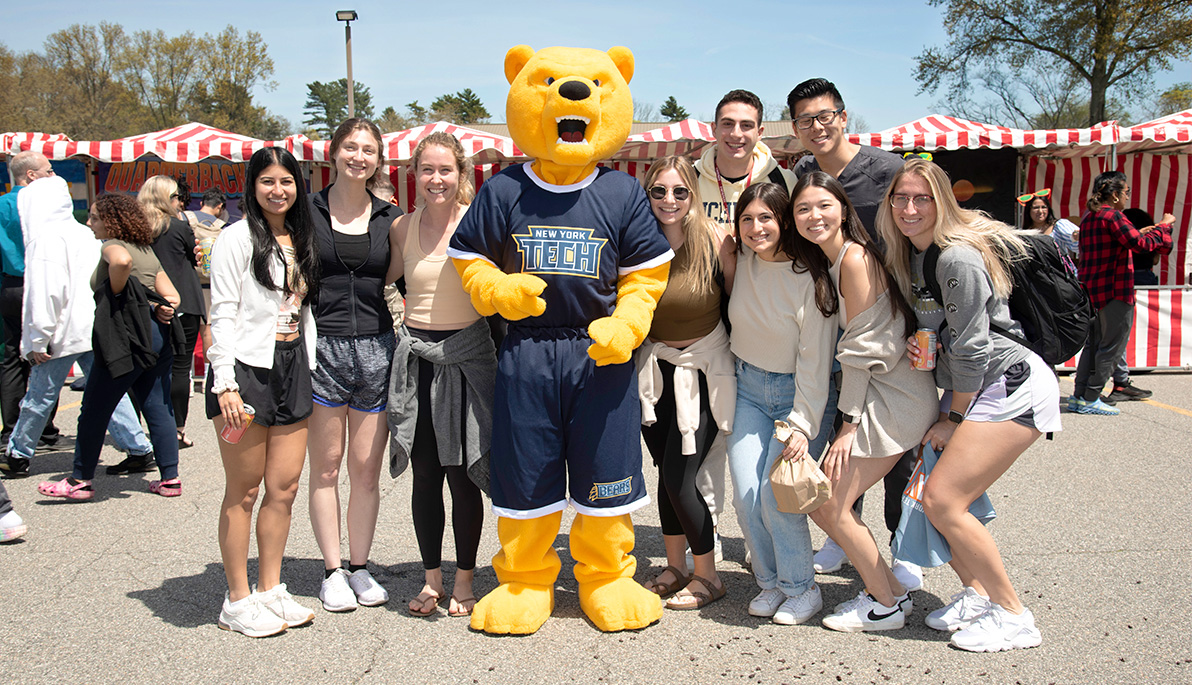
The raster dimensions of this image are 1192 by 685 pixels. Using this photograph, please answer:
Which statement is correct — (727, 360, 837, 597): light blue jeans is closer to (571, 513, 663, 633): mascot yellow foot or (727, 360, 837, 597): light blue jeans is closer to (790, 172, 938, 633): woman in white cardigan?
(790, 172, 938, 633): woman in white cardigan

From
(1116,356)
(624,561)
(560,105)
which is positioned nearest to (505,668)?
(624,561)

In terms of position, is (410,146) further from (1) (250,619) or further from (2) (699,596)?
(2) (699,596)

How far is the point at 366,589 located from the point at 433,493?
0.53 m

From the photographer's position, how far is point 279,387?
9.99 feet

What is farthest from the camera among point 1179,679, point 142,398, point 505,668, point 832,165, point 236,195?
point 236,195

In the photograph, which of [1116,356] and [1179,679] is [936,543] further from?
[1116,356]

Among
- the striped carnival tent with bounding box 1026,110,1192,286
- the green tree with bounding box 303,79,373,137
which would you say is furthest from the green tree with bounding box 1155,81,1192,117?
the green tree with bounding box 303,79,373,137

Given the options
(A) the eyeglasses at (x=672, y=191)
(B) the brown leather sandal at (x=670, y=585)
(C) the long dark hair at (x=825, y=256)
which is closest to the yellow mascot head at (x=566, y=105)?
(A) the eyeglasses at (x=672, y=191)

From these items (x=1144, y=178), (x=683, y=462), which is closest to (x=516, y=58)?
(x=683, y=462)

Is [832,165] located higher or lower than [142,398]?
higher

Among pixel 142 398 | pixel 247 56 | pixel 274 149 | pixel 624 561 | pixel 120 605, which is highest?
pixel 247 56

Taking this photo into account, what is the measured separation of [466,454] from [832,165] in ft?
7.13

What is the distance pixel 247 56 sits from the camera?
1781 inches

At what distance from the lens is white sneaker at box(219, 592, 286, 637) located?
122 inches
